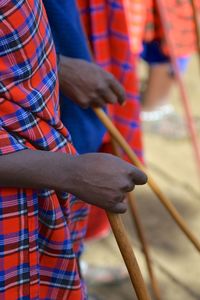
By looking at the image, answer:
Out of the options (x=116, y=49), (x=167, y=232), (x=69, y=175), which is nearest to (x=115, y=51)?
(x=116, y=49)

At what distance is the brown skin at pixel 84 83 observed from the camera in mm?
1350

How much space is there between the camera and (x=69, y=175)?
106 cm

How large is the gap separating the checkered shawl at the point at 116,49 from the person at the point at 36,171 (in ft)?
1.64

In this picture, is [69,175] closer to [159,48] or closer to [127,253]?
[127,253]

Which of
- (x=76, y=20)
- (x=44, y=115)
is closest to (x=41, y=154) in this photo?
(x=44, y=115)

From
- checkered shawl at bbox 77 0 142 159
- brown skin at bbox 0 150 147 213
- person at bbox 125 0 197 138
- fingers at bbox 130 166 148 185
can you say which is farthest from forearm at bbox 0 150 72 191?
person at bbox 125 0 197 138

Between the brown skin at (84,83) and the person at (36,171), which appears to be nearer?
the person at (36,171)

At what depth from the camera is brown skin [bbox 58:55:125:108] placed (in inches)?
53.1

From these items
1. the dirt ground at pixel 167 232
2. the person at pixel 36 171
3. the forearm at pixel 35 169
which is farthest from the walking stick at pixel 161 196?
the dirt ground at pixel 167 232

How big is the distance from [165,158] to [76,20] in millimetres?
1637

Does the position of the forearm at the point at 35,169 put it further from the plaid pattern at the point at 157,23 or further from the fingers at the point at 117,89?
the plaid pattern at the point at 157,23

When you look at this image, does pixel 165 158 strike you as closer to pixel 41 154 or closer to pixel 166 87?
pixel 166 87

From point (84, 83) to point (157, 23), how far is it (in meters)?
1.01

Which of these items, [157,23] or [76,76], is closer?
[76,76]
